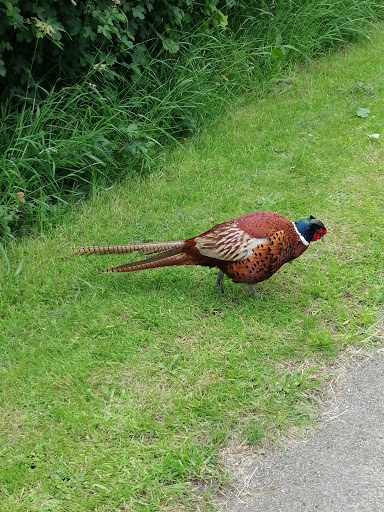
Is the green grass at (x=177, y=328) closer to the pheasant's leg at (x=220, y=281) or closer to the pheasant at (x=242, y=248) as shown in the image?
the pheasant's leg at (x=220, y=281)

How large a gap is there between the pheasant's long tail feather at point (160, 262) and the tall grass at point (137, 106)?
Answer: 3.12 ft

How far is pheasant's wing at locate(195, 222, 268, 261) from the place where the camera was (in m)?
3.34

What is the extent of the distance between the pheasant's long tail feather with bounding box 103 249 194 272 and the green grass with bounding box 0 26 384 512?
0.18 m

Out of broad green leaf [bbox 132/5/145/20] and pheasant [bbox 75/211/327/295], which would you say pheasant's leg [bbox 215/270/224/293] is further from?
broad green leaf [bbox 132/5/145/20]

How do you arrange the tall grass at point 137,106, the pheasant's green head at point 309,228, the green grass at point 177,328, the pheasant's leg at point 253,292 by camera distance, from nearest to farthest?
the green grass at point 177,328 < the pheasant's green head at point 309,228 < the pheasant's leg at point 253,292 < the tall grass at point 137,106

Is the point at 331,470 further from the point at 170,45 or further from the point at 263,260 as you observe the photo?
the point at 170,45

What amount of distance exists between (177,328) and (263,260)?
0.59 meters

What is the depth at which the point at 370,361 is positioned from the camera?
3168mm

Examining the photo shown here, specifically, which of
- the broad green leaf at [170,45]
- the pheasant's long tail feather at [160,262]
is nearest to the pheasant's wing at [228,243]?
the pheasant's long tail feather at [160,262]

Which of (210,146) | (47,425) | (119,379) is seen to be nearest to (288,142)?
(210,146)

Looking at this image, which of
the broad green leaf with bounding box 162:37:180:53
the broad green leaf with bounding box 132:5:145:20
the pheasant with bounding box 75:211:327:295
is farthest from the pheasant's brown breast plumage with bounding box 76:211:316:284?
the broad green leaf with bounding box 162:37:180:53

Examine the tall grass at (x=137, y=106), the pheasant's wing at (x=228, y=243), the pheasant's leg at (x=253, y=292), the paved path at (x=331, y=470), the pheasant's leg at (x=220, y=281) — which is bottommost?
the paved path at (x=331, y=470)

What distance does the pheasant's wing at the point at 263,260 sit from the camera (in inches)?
131

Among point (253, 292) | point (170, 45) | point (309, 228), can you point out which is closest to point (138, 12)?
point (170, 45)
